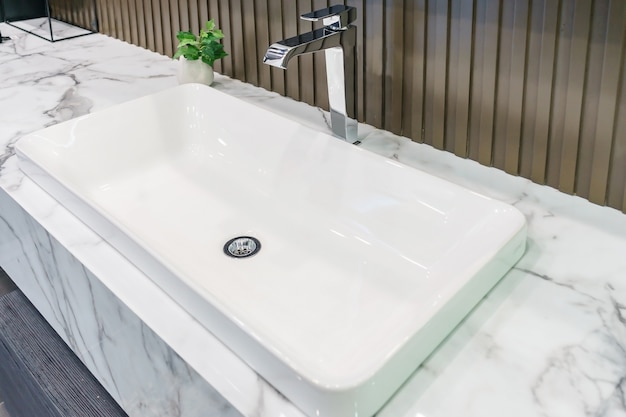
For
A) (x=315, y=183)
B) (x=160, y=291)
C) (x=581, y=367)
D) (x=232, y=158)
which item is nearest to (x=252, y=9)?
(x=232, y=158)

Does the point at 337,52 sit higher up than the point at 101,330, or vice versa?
the point at 337,52

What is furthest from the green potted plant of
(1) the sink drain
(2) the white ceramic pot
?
(1) the sink drain

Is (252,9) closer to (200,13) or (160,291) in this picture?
(200,13)

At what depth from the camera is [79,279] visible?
1.03m

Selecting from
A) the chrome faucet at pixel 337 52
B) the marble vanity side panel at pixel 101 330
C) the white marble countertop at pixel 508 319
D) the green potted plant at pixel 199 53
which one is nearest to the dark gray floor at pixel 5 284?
the marble vanity side panel at pixel 101 330

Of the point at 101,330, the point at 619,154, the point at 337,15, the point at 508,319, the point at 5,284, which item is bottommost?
the point at 5,284

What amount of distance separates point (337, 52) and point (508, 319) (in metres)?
0.53

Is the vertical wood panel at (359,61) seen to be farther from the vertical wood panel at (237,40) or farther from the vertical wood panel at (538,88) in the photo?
the vertical wood panel at (538,88)

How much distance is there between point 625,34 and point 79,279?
79 cm

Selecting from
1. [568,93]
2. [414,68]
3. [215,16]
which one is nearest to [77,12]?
[215,16]

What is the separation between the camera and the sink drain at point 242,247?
111 centimetres

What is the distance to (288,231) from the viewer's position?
1151 millimetres

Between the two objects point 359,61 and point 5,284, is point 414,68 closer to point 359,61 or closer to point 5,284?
point 359,61

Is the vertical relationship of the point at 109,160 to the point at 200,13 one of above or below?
below
